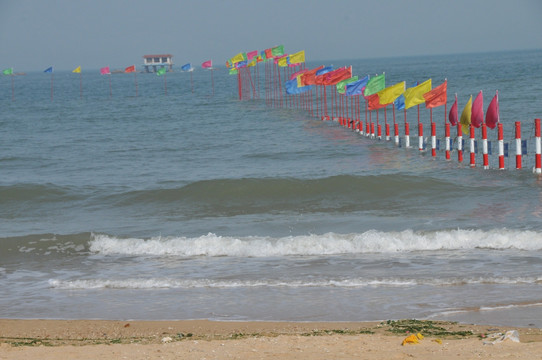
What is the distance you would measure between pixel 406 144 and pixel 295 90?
1184 centimetres

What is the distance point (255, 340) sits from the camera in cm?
874

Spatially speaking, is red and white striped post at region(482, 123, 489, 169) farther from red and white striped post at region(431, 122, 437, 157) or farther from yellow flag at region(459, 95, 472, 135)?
red and white striped post at region(431, 122, 437, 157)

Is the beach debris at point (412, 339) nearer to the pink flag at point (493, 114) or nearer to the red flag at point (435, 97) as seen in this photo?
the pink flag at point (493, 114)

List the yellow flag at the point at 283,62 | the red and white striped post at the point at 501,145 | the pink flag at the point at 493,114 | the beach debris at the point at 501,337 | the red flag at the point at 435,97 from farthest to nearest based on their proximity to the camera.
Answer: the yellow flag at the point at 283,62, the red flag at the point at 435,97, the pink flag at the point at 493,114, the red and white striped post at the point at 501,145, the beach debris at the point at 501,337

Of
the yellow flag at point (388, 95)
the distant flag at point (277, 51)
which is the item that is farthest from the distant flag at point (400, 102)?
the distant flag at point (277, 51)

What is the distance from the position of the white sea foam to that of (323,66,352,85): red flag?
68.8ft

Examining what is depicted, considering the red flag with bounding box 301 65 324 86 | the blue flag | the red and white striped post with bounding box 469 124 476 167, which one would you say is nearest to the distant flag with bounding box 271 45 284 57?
the red flag with bounding box 301 65 324 86

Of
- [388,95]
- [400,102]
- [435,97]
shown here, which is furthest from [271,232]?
[400,102]

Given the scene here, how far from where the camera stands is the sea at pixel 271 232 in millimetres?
10992

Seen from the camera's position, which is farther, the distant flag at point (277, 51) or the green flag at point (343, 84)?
the distant flag at point (277, 51)

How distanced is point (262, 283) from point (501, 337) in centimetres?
455

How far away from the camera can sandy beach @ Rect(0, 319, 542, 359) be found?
26.2 ft

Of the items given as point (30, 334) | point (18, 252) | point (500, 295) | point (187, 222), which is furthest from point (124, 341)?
point (187, 222)

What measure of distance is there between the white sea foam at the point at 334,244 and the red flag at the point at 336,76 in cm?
2097
